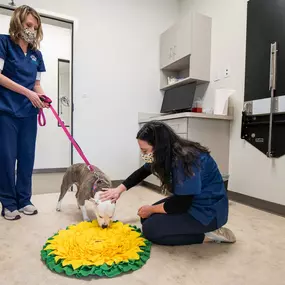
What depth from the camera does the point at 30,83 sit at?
1850mm

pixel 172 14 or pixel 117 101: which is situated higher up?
pixel 172 14

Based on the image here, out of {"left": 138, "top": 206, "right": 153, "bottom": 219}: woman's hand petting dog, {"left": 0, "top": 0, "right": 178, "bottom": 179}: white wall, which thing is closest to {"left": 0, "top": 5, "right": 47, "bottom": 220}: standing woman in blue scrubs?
{"left": 138, "top": 206, "right": 153, "bottom": 219}: woman's hand petting dog

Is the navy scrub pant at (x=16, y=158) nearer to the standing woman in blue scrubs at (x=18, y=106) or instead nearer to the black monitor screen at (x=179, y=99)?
the standing woman in blue scrubs at (x=18, y=106)

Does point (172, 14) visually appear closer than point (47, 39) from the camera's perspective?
No

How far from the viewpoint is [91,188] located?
5.21 feet

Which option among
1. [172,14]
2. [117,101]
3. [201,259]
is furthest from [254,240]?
[172,14]

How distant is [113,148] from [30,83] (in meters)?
1.47

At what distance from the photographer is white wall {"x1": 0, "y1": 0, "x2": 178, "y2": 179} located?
9.68ft

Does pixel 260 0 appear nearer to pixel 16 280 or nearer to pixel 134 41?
pixel 134 41

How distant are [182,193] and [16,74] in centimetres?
146

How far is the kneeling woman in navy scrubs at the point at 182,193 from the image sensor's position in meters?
1.19

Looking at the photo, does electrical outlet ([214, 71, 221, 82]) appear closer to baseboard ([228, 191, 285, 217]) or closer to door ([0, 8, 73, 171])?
baseboard ([228, 191, 285, 217])

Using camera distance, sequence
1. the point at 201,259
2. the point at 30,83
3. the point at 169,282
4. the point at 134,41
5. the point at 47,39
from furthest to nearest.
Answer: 1. the point at 134,41
2. the point at 47,39
3. the point at 30,83
4. the point at 201,259
5. the point at 169,282

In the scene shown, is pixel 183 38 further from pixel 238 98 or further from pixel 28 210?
pixel 28 210
